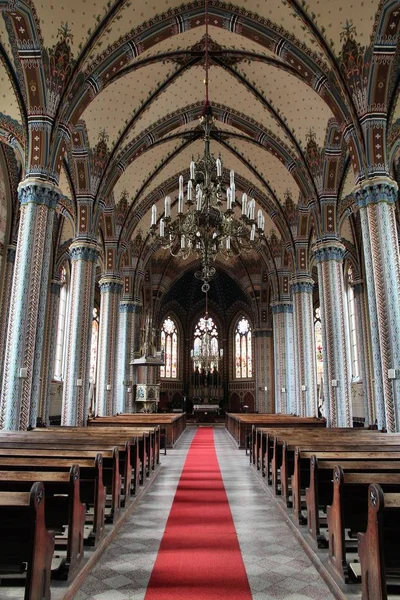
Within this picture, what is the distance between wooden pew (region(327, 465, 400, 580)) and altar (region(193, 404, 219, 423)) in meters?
32.2

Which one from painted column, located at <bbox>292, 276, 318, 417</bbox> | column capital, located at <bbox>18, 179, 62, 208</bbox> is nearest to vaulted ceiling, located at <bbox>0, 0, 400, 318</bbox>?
column capital, located at <bbox>18, 179, 62, 208</bbox>

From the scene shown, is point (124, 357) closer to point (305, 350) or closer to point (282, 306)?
point (282, 306)

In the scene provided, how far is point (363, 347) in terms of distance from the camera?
75.7ft

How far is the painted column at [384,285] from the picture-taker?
11422mm

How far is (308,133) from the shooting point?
1731cm

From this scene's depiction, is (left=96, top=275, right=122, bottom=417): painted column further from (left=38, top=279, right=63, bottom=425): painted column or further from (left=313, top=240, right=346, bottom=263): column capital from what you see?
(left=313, top=240, right=346, bottom=263): column capital

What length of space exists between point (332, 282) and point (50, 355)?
12933mm

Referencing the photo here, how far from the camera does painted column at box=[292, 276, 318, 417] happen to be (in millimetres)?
20375

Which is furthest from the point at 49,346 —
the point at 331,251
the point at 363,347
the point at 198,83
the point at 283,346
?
the point at 363,347

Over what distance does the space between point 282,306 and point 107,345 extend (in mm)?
10436

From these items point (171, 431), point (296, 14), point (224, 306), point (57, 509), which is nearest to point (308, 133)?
point (296, 14)

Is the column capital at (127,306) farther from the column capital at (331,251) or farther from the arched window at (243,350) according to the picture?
the arched window at (243,350)

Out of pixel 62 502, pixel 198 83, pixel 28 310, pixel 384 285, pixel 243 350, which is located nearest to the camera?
pixel 62 502

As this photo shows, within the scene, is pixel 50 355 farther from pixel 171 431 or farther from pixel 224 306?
pixel 224 306
